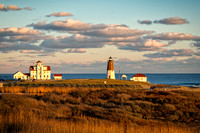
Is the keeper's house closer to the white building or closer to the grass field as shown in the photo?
the white building

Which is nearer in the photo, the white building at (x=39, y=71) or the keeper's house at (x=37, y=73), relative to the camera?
the white building at (x=39, y=71)

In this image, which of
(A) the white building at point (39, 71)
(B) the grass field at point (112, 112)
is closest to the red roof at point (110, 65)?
(A) the white building at point (39, 71)

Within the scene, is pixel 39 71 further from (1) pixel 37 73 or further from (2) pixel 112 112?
(2) pixel 112 112

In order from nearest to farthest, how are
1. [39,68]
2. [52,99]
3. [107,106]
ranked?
A: [107,106], [52,99], [39,68]

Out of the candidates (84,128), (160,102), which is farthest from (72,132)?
(160,102)

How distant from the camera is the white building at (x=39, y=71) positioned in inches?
3590

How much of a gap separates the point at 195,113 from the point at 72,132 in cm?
1422

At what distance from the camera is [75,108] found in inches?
727

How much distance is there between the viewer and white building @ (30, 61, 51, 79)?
91188 mm

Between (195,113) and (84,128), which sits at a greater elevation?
(84,128)

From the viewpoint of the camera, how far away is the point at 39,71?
300ft

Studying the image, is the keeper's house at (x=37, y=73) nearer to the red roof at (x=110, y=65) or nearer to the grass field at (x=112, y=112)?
the red roof at (x=110, y=65)

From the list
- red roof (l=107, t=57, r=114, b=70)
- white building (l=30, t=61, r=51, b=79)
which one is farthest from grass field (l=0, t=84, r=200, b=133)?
white building (l=30, t=61, r=51, b=79)

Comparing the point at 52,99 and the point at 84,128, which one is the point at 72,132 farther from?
the point at 52,99
